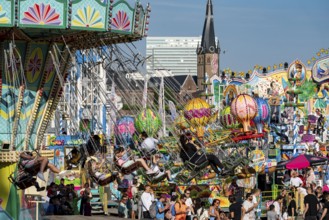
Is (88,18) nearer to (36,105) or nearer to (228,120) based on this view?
(36,105)

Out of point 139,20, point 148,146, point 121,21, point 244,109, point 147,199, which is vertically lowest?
point 147,199

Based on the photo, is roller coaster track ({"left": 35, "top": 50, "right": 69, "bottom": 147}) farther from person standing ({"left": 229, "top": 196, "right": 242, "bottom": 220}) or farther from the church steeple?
the church steeple

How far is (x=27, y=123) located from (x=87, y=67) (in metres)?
2.17

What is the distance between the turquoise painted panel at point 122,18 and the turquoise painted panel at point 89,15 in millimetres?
349

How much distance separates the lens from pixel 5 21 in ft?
59.9

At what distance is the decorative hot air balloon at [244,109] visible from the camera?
44031 millimetres

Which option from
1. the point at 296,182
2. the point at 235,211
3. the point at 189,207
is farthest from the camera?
the point at 296,182

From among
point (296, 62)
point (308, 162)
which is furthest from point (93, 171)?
point (296, 62)

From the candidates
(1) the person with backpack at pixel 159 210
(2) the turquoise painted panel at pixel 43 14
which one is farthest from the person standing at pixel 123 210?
(2) the turquoise painted panel at pixel 43 14

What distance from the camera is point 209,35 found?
6422 inches

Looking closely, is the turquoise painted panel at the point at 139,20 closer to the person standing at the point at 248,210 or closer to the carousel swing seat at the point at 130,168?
the carousel swing seat at the point at 130,168

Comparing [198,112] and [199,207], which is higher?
[198,112]

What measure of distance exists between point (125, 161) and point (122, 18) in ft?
9.07

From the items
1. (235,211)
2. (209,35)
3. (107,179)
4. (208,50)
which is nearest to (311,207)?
(235,211)
